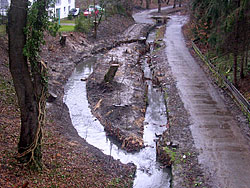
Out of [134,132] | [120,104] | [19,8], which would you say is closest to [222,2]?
[120,104]

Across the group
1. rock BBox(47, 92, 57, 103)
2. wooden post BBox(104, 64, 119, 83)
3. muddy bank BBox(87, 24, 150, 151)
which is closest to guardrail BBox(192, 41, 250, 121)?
muddy bank BBox(87, 24, 150, 151)

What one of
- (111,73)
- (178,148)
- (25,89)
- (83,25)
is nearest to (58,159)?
(25,89)

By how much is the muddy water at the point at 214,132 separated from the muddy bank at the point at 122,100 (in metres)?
2.67

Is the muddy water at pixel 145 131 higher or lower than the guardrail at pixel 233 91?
lower

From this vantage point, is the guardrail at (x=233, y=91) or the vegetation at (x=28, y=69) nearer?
the vegetation at (x=28, y=69)

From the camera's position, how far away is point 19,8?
7660mm

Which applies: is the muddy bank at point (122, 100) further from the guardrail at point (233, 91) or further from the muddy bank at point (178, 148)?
the guardrail at point (233, 91)

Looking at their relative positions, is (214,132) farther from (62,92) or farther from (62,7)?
(62,7)

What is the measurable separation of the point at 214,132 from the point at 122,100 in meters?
5.81

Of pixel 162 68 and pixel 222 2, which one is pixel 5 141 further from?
pixel 162 68

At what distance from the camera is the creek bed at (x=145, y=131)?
1143 cm

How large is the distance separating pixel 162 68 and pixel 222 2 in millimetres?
7941

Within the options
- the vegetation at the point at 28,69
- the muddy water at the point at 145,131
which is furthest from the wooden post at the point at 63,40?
the vegetation at the point at 28,69

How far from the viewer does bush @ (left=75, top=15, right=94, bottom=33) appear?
3309 cm
